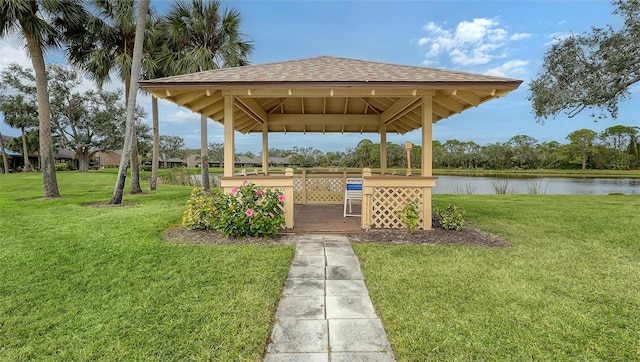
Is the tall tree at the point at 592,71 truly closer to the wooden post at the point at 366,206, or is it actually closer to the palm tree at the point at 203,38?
the wooden post at the point at 366,206

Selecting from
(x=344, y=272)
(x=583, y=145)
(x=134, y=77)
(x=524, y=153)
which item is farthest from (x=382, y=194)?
(x=583, y=145)

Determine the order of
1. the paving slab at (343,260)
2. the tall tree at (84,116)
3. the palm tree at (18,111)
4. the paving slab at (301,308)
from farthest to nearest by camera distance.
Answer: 1. the tall tree at (84,116)
2. the palm tree at (18,111)
3. the paving slab at (343,260)
4. the paving slab at (301,308)

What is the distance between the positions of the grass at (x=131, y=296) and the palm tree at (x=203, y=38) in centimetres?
684

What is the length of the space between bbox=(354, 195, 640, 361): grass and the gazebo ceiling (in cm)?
260

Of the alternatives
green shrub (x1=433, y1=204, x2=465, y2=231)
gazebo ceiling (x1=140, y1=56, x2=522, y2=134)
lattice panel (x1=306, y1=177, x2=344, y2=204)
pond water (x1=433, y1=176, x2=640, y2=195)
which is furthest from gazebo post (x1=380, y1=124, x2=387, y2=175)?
pond water (x1=433, y1=176, x2=640, y2=195)

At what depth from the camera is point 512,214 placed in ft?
25.2

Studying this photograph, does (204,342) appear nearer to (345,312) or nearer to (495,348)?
(345,312)

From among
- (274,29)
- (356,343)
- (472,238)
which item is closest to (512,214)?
(472,238)

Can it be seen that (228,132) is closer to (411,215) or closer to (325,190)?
(411,215)

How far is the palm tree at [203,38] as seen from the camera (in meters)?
10.8

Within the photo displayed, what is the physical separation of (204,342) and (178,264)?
1883mm

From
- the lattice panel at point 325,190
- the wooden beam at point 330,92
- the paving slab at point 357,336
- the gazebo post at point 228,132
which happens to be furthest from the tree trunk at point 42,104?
the paving slab at point 357,336

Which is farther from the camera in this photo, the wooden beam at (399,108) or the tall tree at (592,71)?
the tall tree at (592,71)

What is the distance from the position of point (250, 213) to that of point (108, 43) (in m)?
10.6
